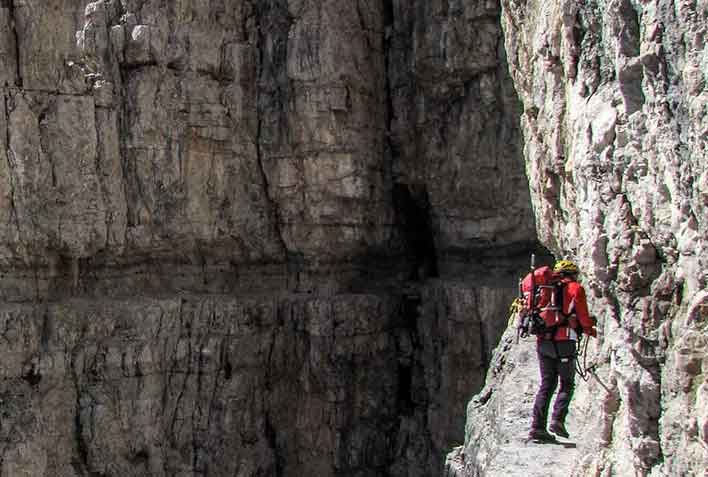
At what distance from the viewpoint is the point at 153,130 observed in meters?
19.4

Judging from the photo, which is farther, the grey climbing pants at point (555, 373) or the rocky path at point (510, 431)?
the rocky path at point (510, 431)

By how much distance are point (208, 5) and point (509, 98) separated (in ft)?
22.4

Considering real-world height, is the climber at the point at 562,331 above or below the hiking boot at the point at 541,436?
above

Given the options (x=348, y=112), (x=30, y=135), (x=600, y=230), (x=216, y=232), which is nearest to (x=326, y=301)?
(x=216, y=232)

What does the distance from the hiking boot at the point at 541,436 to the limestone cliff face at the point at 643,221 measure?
640 millimetres

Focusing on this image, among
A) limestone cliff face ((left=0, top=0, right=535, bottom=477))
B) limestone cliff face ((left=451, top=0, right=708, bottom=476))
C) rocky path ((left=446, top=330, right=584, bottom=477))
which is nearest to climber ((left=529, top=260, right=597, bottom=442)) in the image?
limestone cliff face ((left=451, top=0, right=708, bottom=476))

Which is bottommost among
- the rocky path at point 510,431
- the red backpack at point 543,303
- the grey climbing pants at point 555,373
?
the rocky path at point 510,431

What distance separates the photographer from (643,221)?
584cm

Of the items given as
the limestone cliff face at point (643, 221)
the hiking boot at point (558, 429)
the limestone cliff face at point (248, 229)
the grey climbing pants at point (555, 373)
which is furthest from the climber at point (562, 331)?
the limestone cliff face at point (248, 229)

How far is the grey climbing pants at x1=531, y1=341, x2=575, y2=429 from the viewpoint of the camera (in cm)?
786

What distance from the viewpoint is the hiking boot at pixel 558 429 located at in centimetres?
863

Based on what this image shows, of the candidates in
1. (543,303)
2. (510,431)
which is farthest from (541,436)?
(543,303)

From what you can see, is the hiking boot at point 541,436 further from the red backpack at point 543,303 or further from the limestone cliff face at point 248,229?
the limestone cliff face at point 248,229

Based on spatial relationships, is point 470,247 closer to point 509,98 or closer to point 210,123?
point 509,98
